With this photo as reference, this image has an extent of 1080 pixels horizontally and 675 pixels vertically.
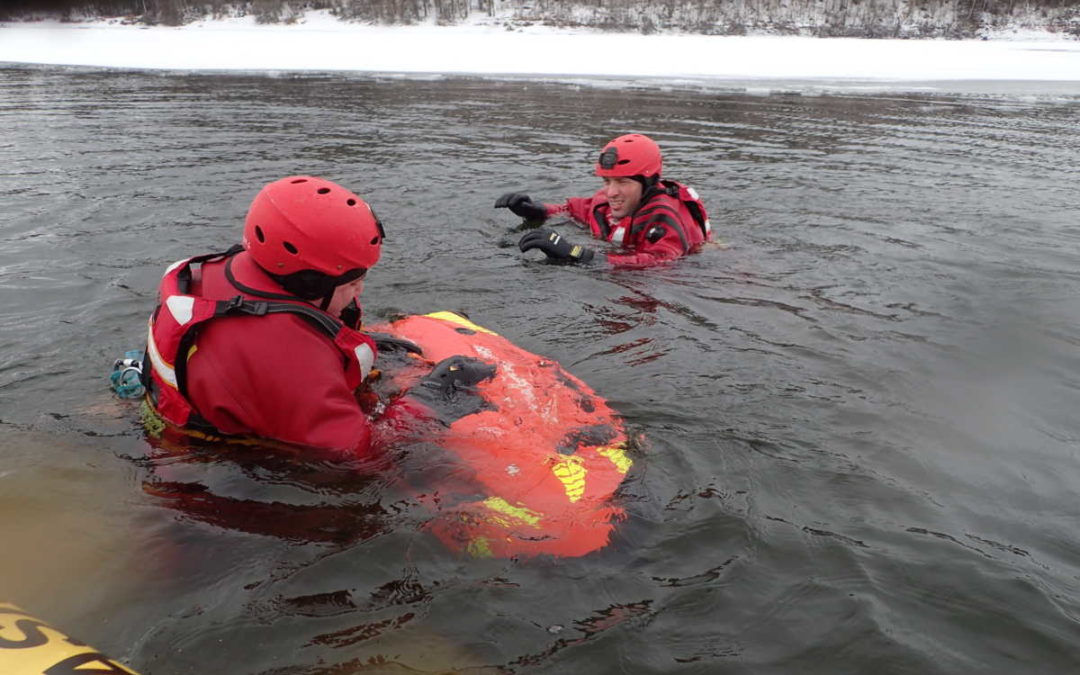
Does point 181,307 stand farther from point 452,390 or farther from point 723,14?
point 723,14

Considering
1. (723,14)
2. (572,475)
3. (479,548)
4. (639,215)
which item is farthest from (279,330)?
(723,14)

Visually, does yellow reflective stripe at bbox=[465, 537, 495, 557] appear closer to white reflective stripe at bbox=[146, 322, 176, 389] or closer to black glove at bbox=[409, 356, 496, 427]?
black glove at bbox=[409, 356, 496, 427]

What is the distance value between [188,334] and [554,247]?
14.6ft

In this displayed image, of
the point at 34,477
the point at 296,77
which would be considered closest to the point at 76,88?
the point at 296,77

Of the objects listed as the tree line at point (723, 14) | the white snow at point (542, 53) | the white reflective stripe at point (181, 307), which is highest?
the tree line at point (723, 14)

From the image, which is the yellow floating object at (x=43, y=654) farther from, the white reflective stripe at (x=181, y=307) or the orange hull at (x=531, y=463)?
the orange hull at (x=531, y=463)

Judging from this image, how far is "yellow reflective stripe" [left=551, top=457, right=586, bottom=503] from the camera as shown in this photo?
3.91 m

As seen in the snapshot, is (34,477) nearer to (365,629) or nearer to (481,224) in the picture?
(365,629)

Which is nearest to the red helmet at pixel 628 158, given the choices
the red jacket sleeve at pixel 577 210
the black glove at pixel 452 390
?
the red jacket sleeve at pixel 577 210

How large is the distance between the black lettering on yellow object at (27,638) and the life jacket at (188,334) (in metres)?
1.23

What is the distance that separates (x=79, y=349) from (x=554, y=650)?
15.1 feet

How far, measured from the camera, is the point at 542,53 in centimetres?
2905

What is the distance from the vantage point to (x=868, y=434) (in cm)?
486

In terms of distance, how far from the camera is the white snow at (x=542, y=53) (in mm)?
25594
